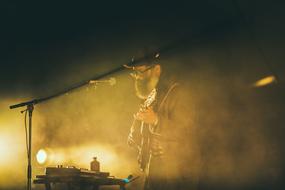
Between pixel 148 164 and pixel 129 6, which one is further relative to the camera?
pixel 129 6

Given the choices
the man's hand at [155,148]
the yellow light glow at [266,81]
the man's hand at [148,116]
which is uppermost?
the yellow light glow at [266,81]

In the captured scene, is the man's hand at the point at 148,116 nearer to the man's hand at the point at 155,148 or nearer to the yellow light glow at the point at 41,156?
the man's hand at the point at 155,148

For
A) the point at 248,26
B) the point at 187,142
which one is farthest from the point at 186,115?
the point at 248,26

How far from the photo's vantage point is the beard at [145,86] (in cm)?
512

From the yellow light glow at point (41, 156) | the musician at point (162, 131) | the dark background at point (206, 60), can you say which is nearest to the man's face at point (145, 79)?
the musician at point (162, 131)

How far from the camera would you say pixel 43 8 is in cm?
630

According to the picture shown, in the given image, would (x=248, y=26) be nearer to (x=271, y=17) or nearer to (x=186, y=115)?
(x=271, y=17)

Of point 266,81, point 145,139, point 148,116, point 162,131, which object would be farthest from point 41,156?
point 266,81

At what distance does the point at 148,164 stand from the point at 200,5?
1911 millimetres

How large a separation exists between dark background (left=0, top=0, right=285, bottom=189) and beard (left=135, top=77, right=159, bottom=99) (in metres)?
0.18

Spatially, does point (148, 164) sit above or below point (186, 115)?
below

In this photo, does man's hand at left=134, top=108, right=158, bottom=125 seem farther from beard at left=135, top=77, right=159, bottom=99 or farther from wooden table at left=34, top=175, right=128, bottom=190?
wooden table at left=34, top=175, right=128, bottom=190

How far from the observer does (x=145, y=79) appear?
5.22 meters

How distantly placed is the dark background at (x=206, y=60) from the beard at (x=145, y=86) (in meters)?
0.18
